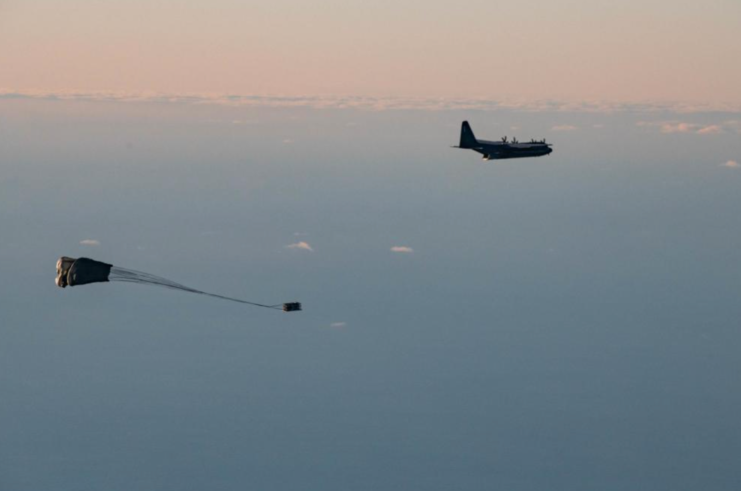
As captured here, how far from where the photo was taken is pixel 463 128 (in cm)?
16600

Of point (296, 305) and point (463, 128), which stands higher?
point (463, 128)

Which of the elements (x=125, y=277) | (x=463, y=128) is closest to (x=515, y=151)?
(x=463, y=128)

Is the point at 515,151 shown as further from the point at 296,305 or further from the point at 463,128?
the point at 296,305

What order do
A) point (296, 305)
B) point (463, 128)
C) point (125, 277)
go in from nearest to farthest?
point (296, 305) → point (125, 277) → point (463, 128)

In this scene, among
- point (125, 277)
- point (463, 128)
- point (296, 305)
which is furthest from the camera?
point (463, 128)

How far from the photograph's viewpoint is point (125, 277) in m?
90.1

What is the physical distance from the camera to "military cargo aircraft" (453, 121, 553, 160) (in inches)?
6534

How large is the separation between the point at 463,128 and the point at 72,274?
9011cm

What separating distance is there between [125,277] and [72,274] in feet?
25.1

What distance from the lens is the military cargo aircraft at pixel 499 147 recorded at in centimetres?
16598

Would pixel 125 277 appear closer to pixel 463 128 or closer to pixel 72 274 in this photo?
pixel 72 274

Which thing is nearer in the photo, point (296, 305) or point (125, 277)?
point (296, 305)

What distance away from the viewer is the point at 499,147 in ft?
557

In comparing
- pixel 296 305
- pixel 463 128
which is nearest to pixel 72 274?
pixel 296 305
